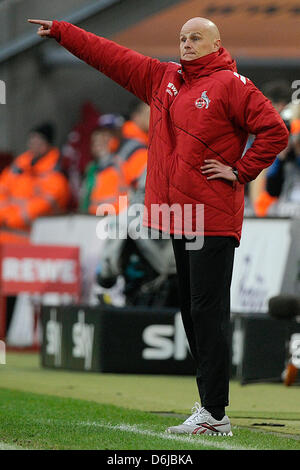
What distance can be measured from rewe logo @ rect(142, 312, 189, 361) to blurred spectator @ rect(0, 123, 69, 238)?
460cm

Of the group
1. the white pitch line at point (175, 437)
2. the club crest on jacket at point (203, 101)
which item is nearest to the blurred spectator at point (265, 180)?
the club crest on jacket at point (203, 101)

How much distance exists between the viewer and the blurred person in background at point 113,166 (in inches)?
514

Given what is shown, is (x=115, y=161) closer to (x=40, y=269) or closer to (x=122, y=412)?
(x=40, y=269)

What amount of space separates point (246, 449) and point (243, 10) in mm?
11639

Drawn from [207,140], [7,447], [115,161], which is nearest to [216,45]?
[207,140]

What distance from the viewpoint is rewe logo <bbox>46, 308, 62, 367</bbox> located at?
10.7 metres

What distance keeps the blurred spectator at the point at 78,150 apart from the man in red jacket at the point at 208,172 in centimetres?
959

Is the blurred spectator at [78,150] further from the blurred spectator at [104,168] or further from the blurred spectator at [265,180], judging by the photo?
the blurred spectator at [265,180]

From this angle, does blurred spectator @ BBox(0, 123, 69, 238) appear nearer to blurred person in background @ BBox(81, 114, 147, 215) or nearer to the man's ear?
blurred person in background @ BBox(81, 114, 147, 215)

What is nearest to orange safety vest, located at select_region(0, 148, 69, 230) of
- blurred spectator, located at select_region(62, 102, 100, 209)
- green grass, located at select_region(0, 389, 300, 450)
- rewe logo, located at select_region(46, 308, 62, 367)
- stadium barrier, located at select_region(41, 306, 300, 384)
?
blurred spectator, located at select_region(62, 102, 100, 209)

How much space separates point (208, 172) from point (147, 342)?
466 centimetres

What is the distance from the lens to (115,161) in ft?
44.1

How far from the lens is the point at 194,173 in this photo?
227 inches
